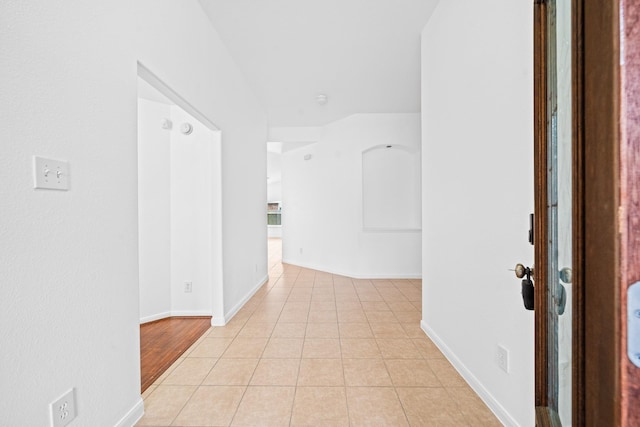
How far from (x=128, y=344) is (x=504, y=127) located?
7.28ft

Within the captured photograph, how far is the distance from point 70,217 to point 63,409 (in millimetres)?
731

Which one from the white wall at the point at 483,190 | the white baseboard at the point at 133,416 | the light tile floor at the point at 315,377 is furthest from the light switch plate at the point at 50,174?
the white wall at the point at 483,190

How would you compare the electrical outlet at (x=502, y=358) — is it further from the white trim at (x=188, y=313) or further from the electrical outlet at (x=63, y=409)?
the white trim at (x=188, y=313)

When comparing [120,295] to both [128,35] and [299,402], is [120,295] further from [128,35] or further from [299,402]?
[128,35]

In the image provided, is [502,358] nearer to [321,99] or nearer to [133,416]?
[133,416]

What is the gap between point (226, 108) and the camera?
3.15 meters

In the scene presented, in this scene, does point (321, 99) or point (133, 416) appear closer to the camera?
point (133, 416)

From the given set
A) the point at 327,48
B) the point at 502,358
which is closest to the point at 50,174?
the point at 502,358

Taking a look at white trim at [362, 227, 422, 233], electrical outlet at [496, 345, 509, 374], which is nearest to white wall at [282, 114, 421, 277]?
white trim at [362, 227, 422, 233]

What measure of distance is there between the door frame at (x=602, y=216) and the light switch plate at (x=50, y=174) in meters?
1.49

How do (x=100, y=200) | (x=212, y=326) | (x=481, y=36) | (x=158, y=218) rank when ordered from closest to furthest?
(x=100, y=200), (x=481, y=36), (x=212, y=326), (x=158, y=218)

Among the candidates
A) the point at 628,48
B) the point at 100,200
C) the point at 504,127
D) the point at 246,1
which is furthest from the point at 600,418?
the point at 246,1

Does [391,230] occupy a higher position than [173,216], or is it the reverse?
[173,216]

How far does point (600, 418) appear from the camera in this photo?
1.20 feet
